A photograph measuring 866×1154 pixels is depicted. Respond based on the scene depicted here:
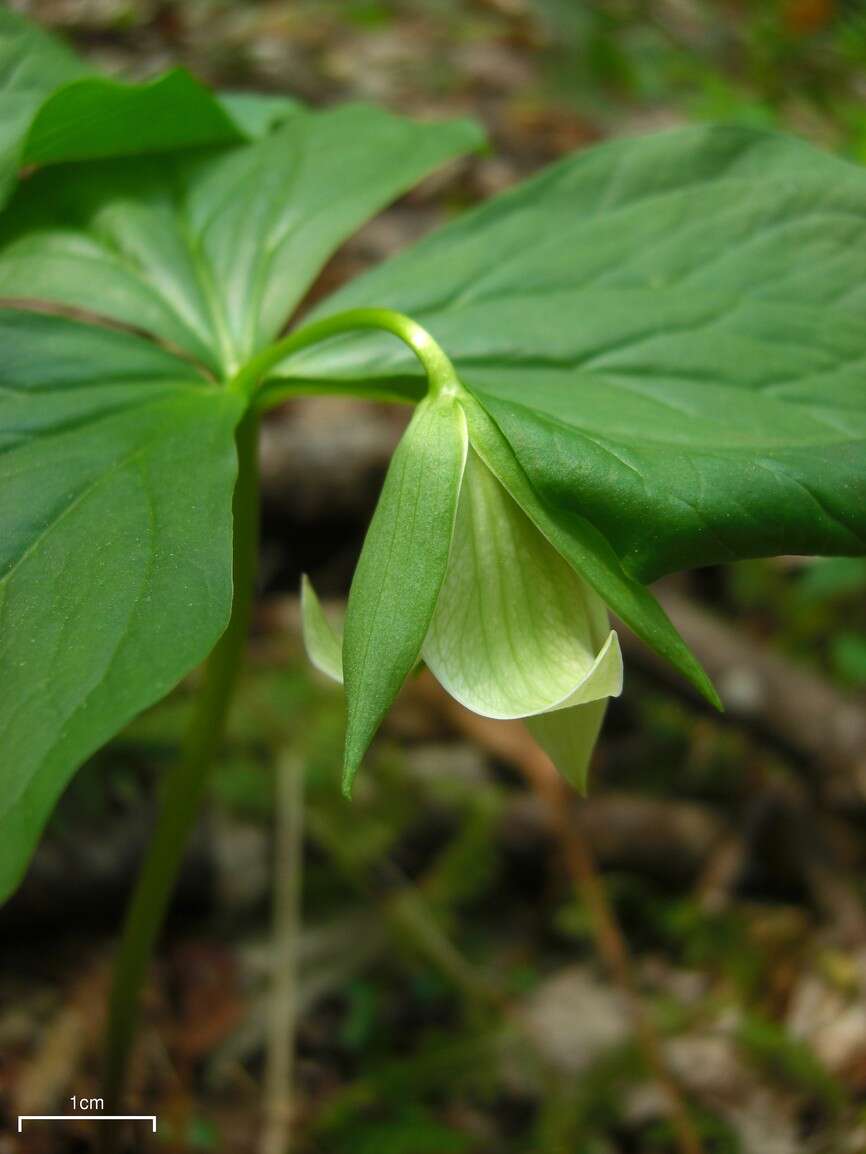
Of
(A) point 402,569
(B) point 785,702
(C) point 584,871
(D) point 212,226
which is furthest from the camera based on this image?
(B) point 785,702

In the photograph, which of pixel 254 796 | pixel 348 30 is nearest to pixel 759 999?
pixel 254 796

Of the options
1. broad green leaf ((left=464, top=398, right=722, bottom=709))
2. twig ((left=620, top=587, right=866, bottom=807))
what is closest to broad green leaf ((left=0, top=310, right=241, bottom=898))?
broad green leaf ((left=464, top=398, right=722, bottom=709))

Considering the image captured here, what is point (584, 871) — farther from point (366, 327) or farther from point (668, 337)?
point (366, 327)

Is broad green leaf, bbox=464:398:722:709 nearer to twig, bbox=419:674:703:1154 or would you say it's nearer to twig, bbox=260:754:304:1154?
twig, bbox=419:674:703:1154

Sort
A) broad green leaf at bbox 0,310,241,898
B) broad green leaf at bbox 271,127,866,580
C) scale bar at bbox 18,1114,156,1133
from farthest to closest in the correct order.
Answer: scale bar at bbox 18,1114,156,1133, broad green leaf at bbox 271,127,866,580, broad green leaf at bbox 0,310,241,898

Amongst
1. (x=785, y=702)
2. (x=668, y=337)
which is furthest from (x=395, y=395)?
(x=785, y=702)

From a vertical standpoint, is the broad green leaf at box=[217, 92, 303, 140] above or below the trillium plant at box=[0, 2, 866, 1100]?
above

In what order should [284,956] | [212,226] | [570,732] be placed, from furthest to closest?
1. [284,956]
2. [212,226]
3. [570,732]

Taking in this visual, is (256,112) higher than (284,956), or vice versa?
(256,112)

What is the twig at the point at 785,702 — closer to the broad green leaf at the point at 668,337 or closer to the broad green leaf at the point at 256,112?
the broad green leaf at the point at 668,337
